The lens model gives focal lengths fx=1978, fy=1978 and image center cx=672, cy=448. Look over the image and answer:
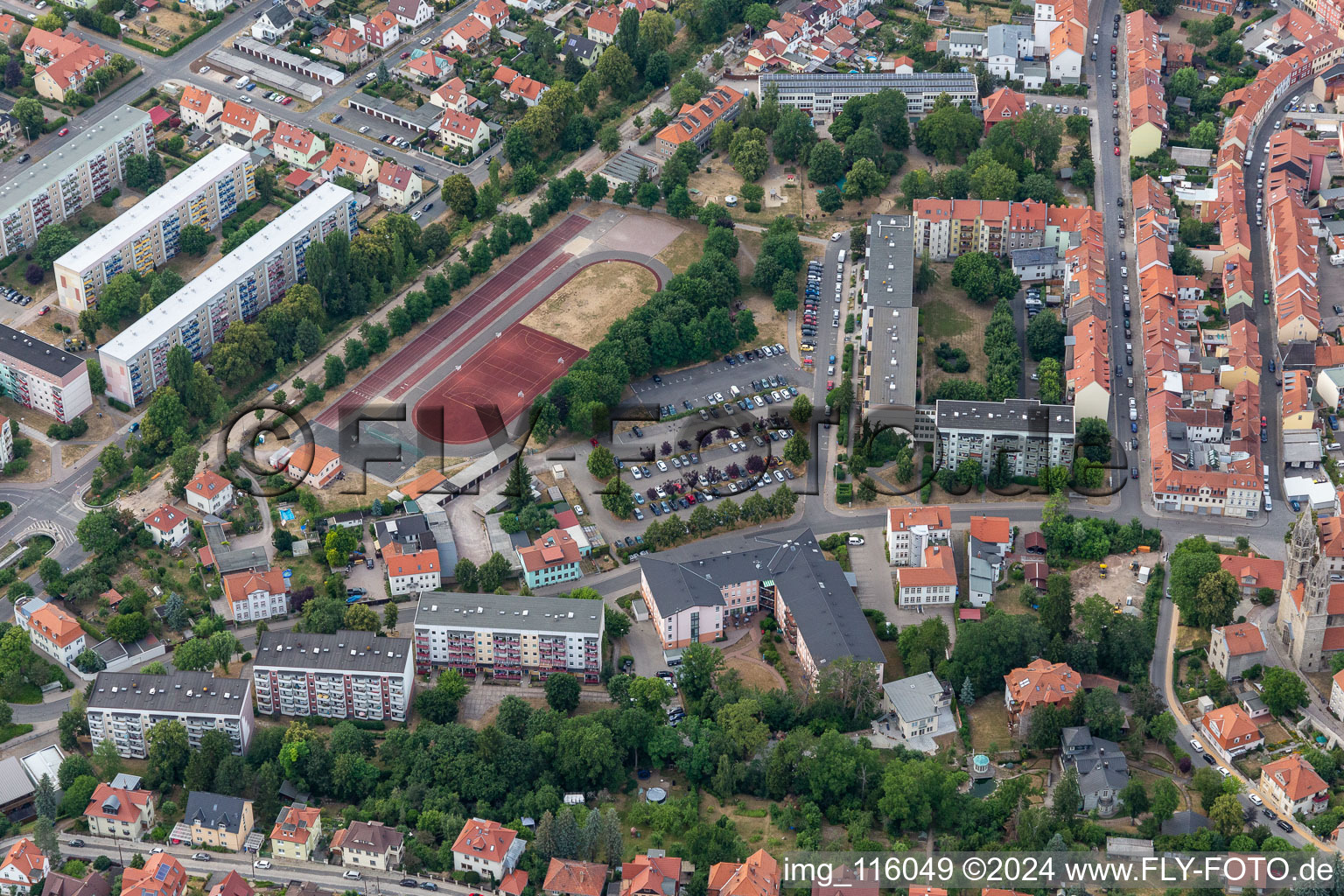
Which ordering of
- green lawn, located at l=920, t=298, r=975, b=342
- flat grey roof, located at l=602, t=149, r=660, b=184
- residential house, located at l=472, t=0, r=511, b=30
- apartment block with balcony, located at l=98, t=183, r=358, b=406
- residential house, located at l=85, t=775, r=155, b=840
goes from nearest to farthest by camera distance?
residential house, located at l=85, t=775, r=155, b=840 → apartment block with balcony, located at l=98, t=183, r=358, b=406 → green lawn, located at l=920, t=298, r=975, b=342 → flat grey roof, located at l=602, t=149, r=660, b=184 → residential house, located at l=472, t=0, r=511, b=30

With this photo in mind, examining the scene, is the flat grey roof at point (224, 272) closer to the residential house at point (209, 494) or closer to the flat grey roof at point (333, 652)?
the residential house at point (209, 494)

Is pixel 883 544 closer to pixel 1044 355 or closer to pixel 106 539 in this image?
pixel 1044 355

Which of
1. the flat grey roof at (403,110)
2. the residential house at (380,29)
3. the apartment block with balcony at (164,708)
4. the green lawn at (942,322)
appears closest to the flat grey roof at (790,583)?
the green lawn at (942,322)

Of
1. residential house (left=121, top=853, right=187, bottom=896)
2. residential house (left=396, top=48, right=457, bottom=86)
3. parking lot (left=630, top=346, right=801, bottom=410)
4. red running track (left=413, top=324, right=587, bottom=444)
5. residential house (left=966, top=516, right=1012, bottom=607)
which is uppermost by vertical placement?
residential house (left=396, top=48, right=457, bottom=86)

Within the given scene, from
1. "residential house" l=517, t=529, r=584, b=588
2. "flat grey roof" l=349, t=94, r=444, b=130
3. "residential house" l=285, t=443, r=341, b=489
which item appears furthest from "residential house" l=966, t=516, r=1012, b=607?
"flat grey roof" l=349, t=94, r=444, b=130

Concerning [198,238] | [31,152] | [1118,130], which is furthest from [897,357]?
[31,152]

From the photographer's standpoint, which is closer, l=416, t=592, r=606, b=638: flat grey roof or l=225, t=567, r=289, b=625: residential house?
l=416, t=592, r=606, b=638: flat grey roof

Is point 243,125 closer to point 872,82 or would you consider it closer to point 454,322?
point 454,322

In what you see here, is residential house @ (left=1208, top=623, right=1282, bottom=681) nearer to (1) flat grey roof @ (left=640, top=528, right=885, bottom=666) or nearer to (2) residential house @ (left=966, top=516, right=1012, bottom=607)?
(2) residential house @ (left=966, top=516, right=1012, bottom=607)
